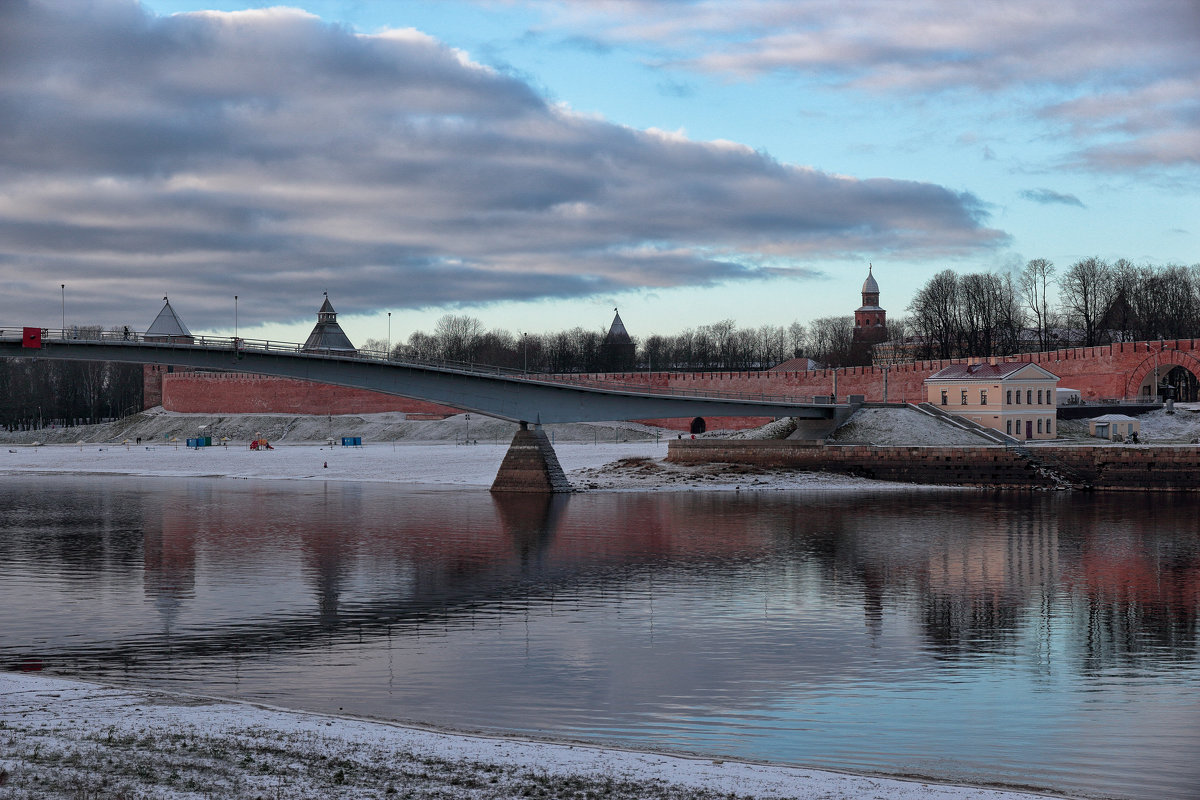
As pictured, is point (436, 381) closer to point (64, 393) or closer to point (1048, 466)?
point (1048, 466)

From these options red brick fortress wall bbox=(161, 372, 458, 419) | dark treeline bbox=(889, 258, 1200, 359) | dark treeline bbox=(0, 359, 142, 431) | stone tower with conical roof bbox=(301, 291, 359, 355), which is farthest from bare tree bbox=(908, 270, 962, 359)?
dark treeline bbox=(0, 359, 142, 431)

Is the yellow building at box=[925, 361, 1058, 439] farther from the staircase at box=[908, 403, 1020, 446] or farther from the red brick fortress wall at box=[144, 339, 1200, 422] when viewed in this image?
the red brick fortress wall at box=[144, 339, 1200, 422]

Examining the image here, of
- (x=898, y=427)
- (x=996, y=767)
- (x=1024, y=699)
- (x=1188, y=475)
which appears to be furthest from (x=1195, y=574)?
(x=898, y=427)

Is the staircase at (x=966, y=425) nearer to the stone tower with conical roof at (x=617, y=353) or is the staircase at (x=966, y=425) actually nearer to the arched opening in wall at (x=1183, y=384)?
the arched opening in wall at (x=1183, y=384)

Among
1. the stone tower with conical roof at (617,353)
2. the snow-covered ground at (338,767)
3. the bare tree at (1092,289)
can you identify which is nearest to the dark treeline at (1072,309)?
the bare tree at (1092,289)

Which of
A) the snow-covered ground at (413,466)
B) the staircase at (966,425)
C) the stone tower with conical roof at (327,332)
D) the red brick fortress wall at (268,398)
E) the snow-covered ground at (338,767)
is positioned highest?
the stone tower with conical roof at (327,332)

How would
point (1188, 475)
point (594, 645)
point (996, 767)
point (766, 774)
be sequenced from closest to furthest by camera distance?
point (766, 774)
point (996, 767)
point (594, 645)
point (1188, 475)

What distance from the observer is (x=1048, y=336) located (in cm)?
8819

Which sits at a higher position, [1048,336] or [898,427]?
[1048,336]

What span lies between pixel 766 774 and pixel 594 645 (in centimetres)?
661

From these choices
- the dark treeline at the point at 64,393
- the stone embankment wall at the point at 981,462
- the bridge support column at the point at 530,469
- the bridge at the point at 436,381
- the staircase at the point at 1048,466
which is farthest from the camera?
the dark treeline at the point at 64,393

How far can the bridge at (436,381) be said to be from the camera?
39344 millimetres

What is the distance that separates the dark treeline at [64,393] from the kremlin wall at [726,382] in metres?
13.6

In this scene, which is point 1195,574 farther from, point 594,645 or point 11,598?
point 11,598
